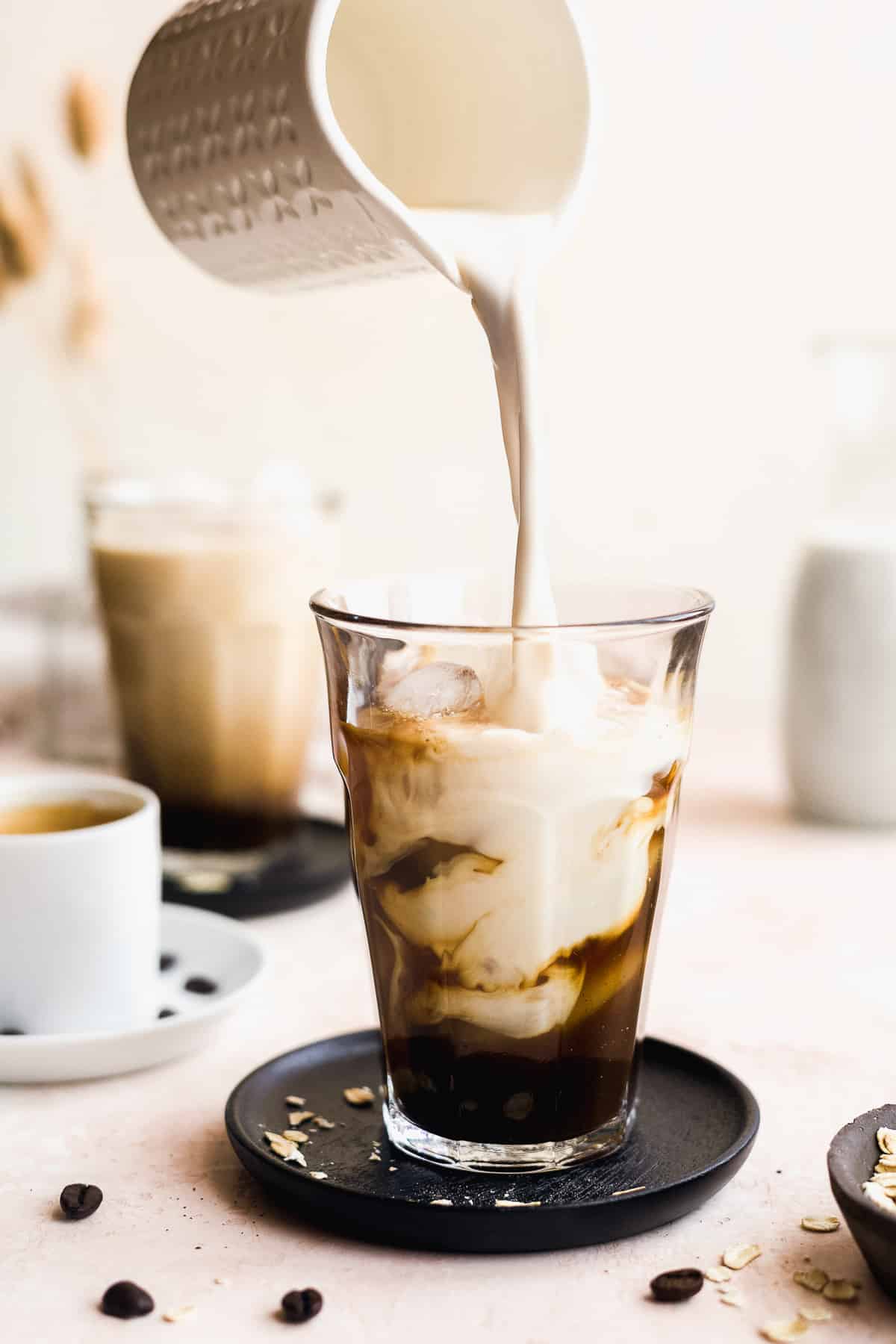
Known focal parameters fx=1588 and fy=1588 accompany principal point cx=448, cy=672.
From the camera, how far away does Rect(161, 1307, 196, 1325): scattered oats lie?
639mm

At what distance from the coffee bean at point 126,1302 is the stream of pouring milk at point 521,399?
0.28 meters

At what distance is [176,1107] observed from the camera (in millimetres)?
859

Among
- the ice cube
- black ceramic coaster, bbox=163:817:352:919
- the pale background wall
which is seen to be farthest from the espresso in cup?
the pale background wall

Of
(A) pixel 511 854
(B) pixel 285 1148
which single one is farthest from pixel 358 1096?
(A) pixel 511 854

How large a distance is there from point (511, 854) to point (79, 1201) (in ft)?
0.83

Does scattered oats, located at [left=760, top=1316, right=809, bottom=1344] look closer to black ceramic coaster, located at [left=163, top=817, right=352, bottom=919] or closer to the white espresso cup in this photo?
the white espresso cup

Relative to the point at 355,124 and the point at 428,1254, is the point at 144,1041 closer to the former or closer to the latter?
the point at 428,1254

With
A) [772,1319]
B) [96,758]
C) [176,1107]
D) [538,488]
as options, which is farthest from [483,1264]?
[96,758]

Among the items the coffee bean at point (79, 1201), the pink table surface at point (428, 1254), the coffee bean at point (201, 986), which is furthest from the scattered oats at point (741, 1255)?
the coffee bean at point (201, 986)

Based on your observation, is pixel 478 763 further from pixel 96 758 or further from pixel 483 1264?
pixel 96 758

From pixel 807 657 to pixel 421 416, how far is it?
0.57 meters

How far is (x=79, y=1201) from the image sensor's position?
73cm

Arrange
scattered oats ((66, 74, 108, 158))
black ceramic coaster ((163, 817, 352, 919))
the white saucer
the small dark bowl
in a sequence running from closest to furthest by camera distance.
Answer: the small dark bowl → the white saucer → black ceramic coaster ((163, 817, 352, 919)) → scattered oats ((66, 74, 108, 158))

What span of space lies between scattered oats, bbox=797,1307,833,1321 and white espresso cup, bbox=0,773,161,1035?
0.41m
